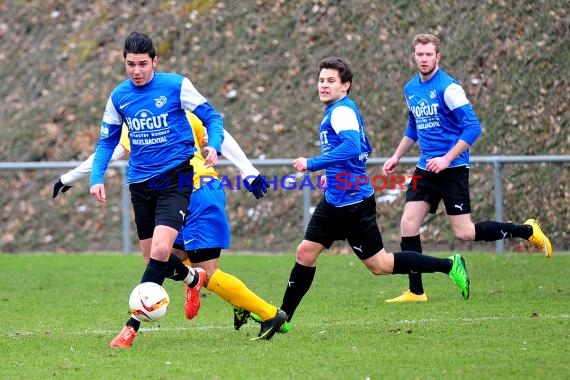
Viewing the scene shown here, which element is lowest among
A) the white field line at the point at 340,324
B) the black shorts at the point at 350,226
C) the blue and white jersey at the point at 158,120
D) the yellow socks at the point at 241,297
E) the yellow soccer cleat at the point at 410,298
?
the yellow soccer cleat at the point at 410,298

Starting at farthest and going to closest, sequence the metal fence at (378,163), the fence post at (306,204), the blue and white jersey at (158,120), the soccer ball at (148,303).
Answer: the fence post at (306,204) → the metal fence at (378,163) → the blue and white jersey at (158,120) → the soccer ball at (148,303)

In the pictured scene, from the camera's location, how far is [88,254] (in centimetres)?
1666

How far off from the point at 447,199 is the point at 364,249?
2075 millimetres

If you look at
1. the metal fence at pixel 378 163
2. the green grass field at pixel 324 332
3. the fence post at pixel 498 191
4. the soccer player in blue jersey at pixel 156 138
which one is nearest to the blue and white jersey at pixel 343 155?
the soccer player in blue jersey at pixel 156 138

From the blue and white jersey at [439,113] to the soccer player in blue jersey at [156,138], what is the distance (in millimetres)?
2701

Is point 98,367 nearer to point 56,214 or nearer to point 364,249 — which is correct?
point 364,249

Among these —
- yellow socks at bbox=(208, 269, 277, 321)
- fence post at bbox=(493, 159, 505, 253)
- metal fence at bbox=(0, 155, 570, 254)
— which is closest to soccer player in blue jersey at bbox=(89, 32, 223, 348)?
yellow socks at bbox=(208, 269, 277, 321)

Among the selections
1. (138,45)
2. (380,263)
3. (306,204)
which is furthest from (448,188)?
(306,204)

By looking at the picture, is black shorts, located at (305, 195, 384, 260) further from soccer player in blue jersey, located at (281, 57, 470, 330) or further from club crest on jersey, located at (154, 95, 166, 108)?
club crest on jersey, located at (154, 95, 166, 108)

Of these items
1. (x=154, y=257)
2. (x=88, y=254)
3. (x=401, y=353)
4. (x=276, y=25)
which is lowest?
(x=88, y=254)

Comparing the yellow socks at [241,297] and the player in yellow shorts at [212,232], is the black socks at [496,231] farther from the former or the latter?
the yellow socks at [241,297]

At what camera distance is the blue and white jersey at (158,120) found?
748cm

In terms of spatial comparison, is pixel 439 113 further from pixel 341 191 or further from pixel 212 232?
pixel 212 232

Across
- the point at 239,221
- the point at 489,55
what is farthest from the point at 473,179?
the point at 239,221
